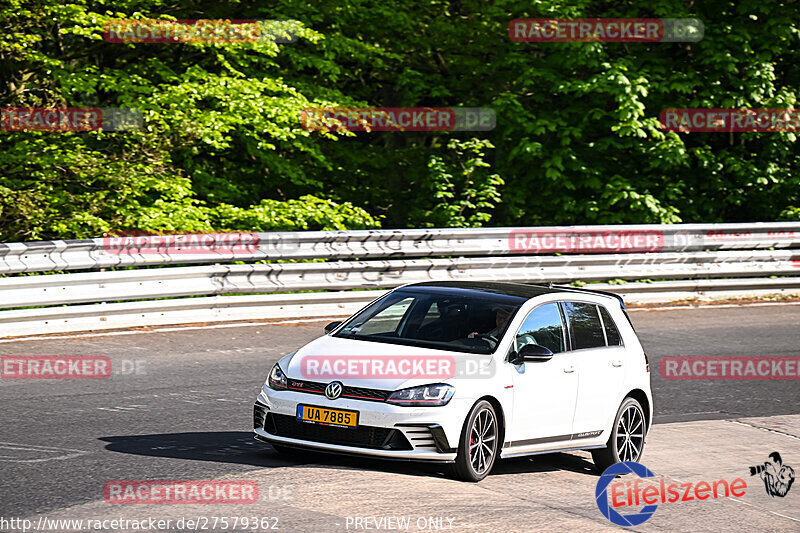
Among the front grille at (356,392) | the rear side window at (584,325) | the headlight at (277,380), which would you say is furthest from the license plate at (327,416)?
the rear side window at (584,325)

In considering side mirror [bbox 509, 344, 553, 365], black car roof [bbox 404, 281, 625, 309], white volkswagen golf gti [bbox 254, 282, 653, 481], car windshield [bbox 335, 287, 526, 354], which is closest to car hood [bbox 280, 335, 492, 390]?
white volkswagen golf gti [bbox 254, 282, 653, 481]

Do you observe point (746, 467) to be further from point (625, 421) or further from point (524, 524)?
point (524, 524)

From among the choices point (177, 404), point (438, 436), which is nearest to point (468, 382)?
point (438, 436)

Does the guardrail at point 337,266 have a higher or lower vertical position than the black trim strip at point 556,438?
higher

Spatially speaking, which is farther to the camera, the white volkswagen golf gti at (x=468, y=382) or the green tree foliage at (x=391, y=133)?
the green tree foliage at (x=391, y=133)

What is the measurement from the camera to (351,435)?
8.09 meters

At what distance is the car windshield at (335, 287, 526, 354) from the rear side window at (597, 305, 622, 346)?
1.09m

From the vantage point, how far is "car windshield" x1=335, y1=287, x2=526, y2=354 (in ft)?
29.0

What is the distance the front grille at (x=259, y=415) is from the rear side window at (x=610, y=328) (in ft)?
10.4

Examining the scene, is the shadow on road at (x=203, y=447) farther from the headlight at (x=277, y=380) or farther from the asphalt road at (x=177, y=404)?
the headlight at (x=277, y=380)

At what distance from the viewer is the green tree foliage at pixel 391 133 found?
17500mm

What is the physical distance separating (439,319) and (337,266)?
7555 millimetres

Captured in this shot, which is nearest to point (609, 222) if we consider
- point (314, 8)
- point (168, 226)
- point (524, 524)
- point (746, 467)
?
point (314, 8)

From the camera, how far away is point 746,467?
9.82 m
